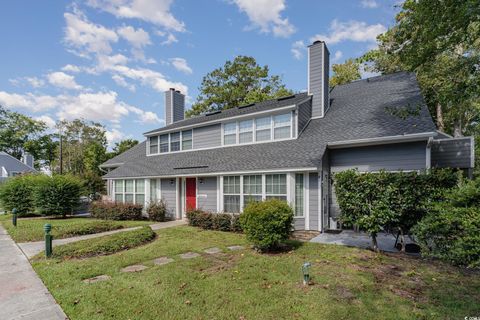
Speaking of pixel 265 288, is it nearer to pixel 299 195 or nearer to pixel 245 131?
pixel 299 195

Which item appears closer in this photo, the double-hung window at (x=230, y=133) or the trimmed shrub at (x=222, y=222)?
the trimmed shrub at (x=222, y=222)

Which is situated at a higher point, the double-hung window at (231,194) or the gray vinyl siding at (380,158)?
the gray vinyl siding at (380,158)

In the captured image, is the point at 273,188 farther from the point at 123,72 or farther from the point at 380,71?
the point at 380,71

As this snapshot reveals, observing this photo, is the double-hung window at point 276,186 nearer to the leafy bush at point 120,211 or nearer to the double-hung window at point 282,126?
the double-hung window at point 282,126

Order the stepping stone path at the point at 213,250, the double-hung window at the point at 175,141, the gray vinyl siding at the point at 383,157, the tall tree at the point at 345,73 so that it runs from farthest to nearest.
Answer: the tall tree at the point at 345,73
the double-hung window at the point at 175,141
the gray vinyl siding at the point at 383,157
the stepping stone path at the point at 213,250

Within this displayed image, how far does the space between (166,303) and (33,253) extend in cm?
600

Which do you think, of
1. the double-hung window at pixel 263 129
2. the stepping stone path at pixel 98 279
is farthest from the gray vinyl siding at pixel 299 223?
the stepping stone path at pixel 98 279

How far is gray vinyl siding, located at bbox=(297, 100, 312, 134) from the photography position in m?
12.0

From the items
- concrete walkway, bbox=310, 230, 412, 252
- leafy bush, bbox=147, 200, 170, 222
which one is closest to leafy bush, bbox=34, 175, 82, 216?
leafy bush, bbox=147, 200, 170, 222

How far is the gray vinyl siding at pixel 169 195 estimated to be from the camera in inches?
566

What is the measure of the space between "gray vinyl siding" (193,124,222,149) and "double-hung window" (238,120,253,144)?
139 centimetres

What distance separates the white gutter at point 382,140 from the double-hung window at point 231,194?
14.4 feet

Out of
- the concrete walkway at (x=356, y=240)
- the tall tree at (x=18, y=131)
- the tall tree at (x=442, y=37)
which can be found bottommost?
the concrete walkway at (x=356, y=240)

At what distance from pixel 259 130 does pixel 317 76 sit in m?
3.95
